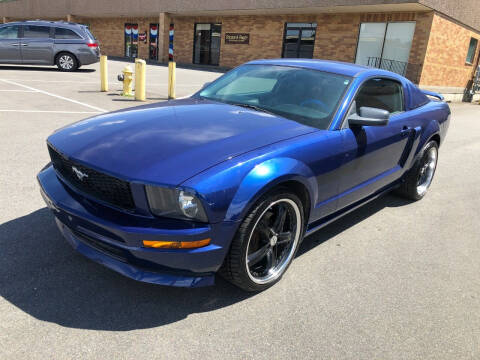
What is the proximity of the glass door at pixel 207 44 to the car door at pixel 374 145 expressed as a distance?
22304mm

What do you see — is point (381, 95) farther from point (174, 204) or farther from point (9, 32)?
point (9, 32)

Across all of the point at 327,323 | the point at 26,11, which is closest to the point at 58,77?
the point at 327,323

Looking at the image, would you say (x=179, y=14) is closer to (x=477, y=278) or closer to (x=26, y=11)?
(x=26, y=11)

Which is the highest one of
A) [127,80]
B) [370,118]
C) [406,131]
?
[370,118]

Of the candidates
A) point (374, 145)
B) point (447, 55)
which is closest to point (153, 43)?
point (447, 55)

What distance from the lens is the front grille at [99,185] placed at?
2.29 m

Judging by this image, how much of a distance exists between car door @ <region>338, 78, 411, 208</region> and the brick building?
13730 millimetres

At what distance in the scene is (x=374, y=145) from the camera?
11.3 ft

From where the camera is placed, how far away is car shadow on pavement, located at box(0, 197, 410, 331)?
2332mm

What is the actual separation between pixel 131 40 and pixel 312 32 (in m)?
15.7

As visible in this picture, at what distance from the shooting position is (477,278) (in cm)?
323

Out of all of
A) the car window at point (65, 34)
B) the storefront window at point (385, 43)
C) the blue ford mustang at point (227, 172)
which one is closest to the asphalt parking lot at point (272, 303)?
the blue ford mustang at point (227, 172)

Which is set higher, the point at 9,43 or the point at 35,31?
the point at 35,31

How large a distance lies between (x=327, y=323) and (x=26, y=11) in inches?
1791
